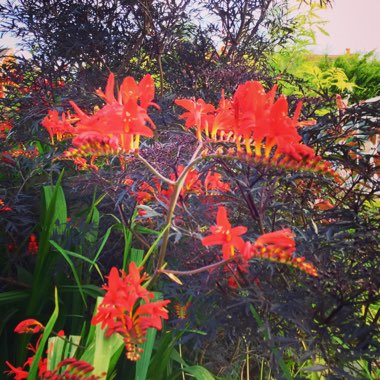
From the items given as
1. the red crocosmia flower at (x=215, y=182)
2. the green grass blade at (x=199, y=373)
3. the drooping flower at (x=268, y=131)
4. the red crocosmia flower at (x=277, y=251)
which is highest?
the drooping flower at (x=268, y=131)

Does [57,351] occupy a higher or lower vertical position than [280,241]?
lower

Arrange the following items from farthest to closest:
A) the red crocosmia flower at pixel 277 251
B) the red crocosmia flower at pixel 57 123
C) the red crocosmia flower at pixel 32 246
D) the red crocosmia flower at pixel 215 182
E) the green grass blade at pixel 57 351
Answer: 1. the red crocosmia flower at pixel 32 246
2. the red crocosmia flower at pixel 57 123
3. the red crocosmia flower at pixel 215 182
4. the green grass blade at pixel 57 351
5. the red crocosmia flower at pixel 277 251

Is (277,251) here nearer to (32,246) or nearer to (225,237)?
(225,237)

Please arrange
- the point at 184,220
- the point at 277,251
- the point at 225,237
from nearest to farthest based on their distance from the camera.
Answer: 1. the point at 277,251
2. the point at 225,237
3. the point at 184,220

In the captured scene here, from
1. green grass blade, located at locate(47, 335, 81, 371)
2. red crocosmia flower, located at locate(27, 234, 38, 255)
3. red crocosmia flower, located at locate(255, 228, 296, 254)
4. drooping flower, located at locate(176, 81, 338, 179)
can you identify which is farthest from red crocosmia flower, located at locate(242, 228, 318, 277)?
red crocosmia flower, located at locate(27, 234, 38, 255)

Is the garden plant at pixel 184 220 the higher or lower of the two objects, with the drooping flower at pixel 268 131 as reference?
Answer: lower

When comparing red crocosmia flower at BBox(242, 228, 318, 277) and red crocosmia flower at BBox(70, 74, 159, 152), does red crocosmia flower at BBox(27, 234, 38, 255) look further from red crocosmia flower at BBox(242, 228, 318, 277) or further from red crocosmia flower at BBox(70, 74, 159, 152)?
red crocosmia flower at BBox(242, 228, 318, 277)

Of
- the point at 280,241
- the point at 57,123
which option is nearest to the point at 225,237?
the point at 280,241

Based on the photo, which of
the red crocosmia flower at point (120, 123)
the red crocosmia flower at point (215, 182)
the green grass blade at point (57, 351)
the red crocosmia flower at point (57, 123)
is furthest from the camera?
the red crocosmia flower at point (57, 123)

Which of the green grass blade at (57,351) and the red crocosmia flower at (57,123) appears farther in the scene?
the red crocosmia flower at (57,123)

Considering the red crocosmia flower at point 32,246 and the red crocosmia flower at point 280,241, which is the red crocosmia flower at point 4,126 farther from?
the red crocosmia flower at point 280,241

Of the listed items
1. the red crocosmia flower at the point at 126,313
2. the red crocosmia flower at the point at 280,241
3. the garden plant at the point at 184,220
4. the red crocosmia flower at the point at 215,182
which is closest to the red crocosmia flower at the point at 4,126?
the garden plant at the point at 184,220

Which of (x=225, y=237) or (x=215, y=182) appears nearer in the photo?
(x=225, y=237)

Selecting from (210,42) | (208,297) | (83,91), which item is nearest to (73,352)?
(208,297)
